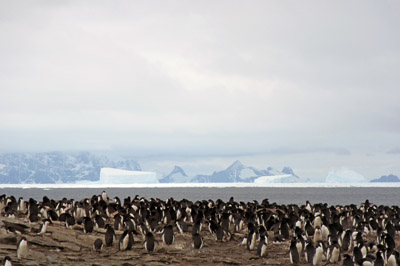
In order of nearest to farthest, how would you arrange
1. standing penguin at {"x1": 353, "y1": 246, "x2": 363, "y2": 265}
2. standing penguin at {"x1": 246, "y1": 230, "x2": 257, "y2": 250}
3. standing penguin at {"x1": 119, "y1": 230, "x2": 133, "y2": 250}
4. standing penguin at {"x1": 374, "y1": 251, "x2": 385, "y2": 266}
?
standing penguin at {"x1": 374, "y1": 251, "x2": 385, "y2": 266}, standing penguin at {"x1": 353, "y1": 246, "x2": 363, "y2": 265}, standing penguin at {"x1": 119, "y1": 230, "x2": 133, "y2": 250}, standing penguin at {"x1": 246, "y1": 230, "x2": 257, "y2": 250}

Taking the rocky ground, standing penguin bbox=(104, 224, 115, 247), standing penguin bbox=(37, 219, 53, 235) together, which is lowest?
the rocky ground

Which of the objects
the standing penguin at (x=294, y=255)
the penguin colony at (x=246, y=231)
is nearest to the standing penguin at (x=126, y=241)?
the penguin colony at (x=246, y=231)

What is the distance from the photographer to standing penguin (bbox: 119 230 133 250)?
18.6 m

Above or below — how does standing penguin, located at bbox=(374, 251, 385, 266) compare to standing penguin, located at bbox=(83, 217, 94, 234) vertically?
below

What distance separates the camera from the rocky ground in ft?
55.8

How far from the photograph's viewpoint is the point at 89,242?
19.2 meters

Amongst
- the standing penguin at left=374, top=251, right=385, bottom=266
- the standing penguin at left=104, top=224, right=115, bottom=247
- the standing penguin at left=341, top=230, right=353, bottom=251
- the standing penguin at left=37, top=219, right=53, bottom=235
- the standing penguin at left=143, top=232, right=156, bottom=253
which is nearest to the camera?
the standing penguin at left=374, top=251, right=385, bottom=266

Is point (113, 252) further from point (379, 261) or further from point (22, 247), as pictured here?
point (379, 261)

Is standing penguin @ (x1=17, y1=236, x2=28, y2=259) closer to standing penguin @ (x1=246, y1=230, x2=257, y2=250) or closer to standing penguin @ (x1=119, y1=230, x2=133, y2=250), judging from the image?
standing penguin @ (x1=119, y1=230, x2=133, y2=250)

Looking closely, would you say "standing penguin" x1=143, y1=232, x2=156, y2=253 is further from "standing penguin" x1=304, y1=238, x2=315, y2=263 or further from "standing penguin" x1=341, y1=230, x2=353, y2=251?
"standing penguin" x1=341, y1=230, x2=353, y2=251

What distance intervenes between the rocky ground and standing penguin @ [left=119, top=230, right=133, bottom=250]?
0.20 m

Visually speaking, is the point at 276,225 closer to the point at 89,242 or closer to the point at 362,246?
the point at 362,246

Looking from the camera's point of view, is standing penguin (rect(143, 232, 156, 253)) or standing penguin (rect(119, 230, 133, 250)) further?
standing penguin (rect(119, 230, 133, 250))

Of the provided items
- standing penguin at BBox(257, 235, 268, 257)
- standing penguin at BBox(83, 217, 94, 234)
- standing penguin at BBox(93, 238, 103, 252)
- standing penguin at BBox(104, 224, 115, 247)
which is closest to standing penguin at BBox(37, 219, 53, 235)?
standing penguin at BBox(83, 217, 94, 234)
